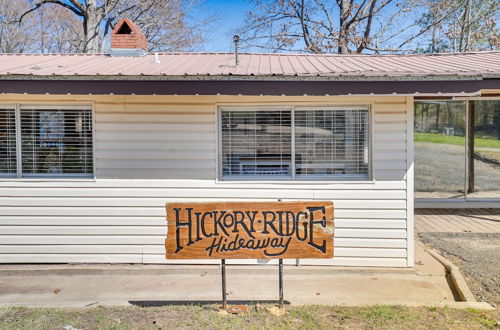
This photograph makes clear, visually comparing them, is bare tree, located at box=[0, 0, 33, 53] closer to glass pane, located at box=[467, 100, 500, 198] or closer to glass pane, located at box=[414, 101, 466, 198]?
glass pane, located at box=[414, 101, 466, 198]

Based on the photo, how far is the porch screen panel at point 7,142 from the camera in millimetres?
5758

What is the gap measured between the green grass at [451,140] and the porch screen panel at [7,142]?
8565 mm

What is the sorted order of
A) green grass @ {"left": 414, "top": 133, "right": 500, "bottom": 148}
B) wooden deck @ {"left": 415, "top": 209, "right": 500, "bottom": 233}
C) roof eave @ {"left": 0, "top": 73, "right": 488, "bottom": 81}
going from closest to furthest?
roof eave @ {"left": 0, "top": 73, "right": 488, "bottom": 81} → wooden deck @ {"left": 415, "top": 209, "right": 500, "bottom": 233} → green grass @ {"left": 414, "top": 133, "right": 500, "bottom": 148}

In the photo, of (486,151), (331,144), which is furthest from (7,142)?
(486,151)

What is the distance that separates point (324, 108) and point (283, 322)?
116 inches

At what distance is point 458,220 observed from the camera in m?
8.59

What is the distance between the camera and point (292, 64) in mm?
6367

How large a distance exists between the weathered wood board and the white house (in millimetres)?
1465

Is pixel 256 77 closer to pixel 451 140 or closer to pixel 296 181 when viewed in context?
pixel 296 181

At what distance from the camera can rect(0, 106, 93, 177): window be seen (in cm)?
574

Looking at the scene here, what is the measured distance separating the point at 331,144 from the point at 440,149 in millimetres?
5567

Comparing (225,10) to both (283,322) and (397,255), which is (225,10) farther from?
(283,322)

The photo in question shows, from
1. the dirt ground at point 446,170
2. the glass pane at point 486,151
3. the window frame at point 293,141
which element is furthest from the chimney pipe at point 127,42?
the glass pane at point 486,151

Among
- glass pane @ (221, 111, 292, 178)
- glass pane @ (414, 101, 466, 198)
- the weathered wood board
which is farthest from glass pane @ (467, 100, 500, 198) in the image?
the weathered wood board
